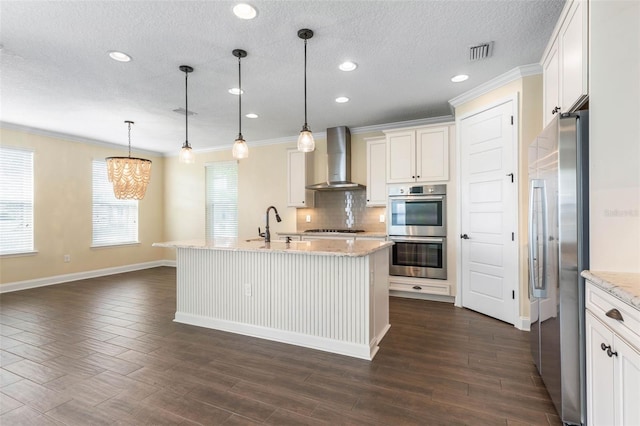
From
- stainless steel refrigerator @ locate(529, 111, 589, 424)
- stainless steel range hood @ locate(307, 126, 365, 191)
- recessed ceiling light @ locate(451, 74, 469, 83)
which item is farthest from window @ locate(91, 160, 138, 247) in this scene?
stainless steel refrigerator @ locate(529, 111, 589, 424)

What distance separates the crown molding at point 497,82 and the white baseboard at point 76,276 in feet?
21.7

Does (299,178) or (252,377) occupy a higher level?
(299,178)

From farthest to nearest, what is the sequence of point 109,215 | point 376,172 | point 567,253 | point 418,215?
point 109,215
point 376,172
point 418,215
point 567,253

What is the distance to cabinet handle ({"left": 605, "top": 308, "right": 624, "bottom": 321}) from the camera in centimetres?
121

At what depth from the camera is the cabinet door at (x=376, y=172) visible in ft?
15.8

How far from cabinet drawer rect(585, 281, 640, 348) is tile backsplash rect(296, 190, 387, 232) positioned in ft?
12.0

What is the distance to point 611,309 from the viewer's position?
129cm

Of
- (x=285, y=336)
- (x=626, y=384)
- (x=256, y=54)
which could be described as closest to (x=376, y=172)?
(x=256, y=54)

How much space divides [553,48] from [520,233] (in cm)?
174

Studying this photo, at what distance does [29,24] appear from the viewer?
236 cm

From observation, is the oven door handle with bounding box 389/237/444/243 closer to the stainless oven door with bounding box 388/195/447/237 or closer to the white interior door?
the stainless oven door with bounding box 388/195/447/237

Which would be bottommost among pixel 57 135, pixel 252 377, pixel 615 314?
pixel 252 377

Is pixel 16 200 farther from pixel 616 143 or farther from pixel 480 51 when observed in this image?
pixel 616 143

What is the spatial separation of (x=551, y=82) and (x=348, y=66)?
172cm
